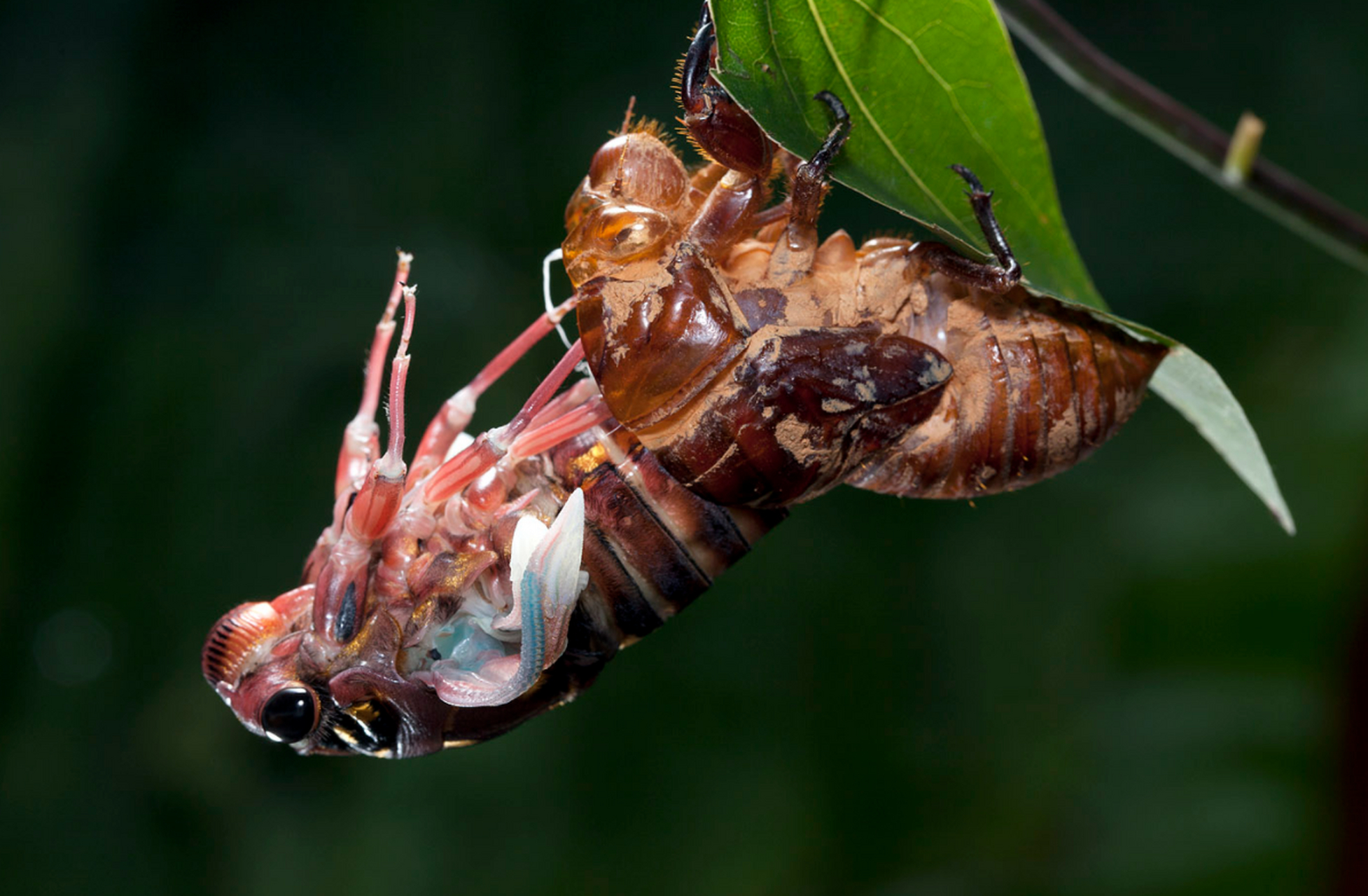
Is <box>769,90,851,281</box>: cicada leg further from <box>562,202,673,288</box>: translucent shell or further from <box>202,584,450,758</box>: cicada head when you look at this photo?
<box>202,584,450,758</box>: cicada head

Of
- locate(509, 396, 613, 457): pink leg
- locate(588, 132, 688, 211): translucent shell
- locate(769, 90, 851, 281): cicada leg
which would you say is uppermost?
locate(588, 132, 688, 211): translucent shell

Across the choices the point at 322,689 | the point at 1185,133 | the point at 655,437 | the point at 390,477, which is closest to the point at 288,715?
the point at 322,689

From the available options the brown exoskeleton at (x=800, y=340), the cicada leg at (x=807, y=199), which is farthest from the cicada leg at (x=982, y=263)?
the cicada leg at (x=807, y=199)

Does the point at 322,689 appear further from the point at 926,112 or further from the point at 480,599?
the point at 926,112

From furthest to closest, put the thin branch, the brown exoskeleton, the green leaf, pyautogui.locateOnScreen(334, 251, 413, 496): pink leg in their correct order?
pyautogui.locateOnScreen(334, 251, 413, 496): pink leg
the brown exoskeleton
the green leaf
the thin branch

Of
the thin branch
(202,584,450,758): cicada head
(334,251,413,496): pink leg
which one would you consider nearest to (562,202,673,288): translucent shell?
(334,251,413,496): pink leg

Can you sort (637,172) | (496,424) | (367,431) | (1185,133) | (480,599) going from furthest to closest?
(496,424) < (367,431) < (480,599) < (637,172) < (1185,133)
